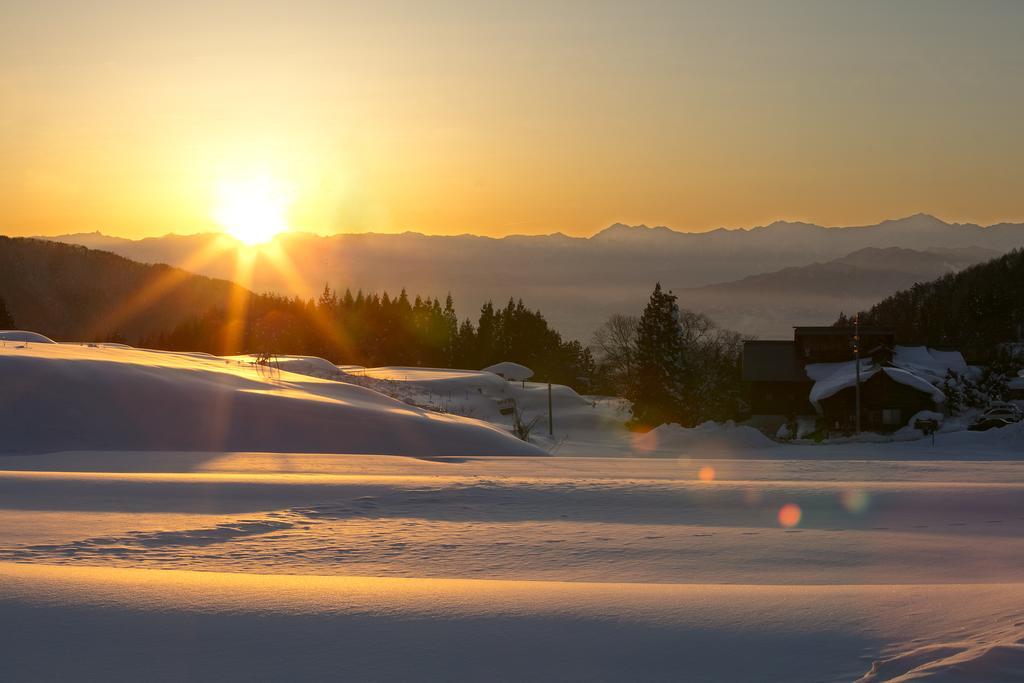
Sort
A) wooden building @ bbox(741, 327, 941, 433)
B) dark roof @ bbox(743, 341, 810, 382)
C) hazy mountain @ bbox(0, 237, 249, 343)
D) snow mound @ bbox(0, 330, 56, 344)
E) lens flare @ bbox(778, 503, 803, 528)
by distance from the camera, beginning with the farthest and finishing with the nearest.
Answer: hazy mountain @ bbox(0, 237, 249, 343) → dark roof @ bbox(743, 341, 810, 382) → wooden building @ bbox(741, 327, 941, 433) → snow mound @ bbox(0, 330, 56, 344) → lens flare @ bbox(778, 503, 803, 528)

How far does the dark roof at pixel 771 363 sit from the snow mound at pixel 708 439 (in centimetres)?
933

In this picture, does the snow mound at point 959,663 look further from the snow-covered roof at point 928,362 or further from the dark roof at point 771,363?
the snow-covered roof at point 928,362

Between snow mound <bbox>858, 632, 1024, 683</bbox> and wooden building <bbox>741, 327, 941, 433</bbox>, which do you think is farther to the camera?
wooden building <bbox>741, 327, 941, 433</bbox>

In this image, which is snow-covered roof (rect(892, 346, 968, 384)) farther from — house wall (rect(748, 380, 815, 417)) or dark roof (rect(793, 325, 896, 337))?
house wall (rect(748, 380, 815, 417))

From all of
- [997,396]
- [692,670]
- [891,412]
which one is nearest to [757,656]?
[692,670]

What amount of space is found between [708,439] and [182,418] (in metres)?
27.2

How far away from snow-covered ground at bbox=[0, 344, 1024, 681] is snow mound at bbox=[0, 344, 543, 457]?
401 cm

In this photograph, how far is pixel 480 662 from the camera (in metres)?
3.82

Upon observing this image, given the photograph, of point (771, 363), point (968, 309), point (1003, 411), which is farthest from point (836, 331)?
point (968, 309)

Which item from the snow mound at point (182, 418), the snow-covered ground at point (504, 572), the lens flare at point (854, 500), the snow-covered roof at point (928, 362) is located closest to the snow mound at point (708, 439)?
the snow-covered roof at point (928, 362)

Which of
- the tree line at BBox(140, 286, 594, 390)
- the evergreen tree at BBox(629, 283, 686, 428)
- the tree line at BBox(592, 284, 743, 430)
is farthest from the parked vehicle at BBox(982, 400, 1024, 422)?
the tree line at BBox(140, 286, 594, 390)

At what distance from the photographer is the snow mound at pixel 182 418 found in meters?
16.3

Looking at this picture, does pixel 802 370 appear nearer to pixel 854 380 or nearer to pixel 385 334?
pixel 854 380

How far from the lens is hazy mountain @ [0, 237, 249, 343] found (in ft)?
→ 484
